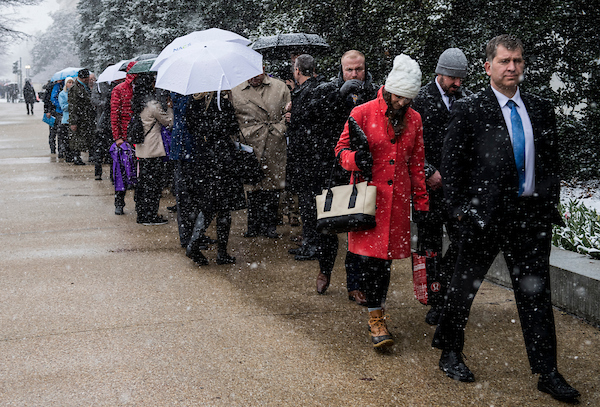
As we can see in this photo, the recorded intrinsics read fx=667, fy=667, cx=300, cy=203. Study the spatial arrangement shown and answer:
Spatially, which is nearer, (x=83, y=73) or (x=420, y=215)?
(x=420, y=215)

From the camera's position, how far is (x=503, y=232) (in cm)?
366

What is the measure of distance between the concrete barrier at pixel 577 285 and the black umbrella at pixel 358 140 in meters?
1.80

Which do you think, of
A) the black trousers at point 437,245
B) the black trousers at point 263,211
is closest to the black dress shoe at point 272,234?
the black trousers at point 263,211

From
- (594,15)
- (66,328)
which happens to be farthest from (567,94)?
(66,328)

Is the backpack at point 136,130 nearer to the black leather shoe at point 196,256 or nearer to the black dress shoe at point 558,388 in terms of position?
the black leather shoe at point 196,256

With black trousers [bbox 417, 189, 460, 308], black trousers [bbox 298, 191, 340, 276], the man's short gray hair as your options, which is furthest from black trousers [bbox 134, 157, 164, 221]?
black trousers [bbox 417, 189, 460, 308]

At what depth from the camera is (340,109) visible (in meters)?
5.41

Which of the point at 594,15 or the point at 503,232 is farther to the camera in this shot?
the point at 594,15

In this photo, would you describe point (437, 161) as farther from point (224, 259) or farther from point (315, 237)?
point (224, 259)

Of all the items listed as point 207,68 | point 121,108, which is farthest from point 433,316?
point 121,108

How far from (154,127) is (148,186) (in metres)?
0.79

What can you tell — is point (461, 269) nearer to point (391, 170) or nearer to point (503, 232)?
point (503, 232)

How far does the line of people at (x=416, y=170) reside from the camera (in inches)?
142

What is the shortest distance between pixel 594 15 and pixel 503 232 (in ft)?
23.6
